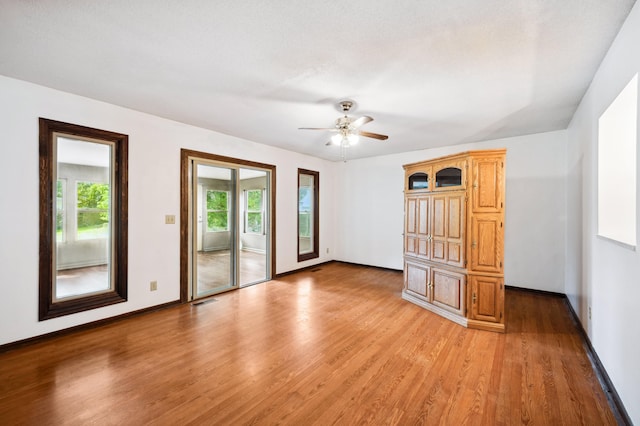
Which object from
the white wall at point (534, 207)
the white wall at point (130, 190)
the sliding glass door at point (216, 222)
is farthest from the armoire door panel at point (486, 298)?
the sliding glass door at point (216, 222)

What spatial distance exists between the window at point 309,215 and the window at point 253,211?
1.54 meters

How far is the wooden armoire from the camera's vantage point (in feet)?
10.5

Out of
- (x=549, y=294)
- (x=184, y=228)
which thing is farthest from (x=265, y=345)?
(x=549, y=294)

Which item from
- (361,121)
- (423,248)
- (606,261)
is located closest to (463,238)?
(423,248)

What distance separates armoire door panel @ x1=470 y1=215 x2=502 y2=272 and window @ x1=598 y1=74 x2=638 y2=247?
869 mm

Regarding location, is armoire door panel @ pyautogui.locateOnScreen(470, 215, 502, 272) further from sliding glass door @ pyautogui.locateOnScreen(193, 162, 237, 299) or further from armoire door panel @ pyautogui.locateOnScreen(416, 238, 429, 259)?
sliding glass door @ pyautogui.locateOnScreen(193, 162, 237, 299)

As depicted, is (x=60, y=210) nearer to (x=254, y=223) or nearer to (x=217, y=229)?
(x=217, y=229)

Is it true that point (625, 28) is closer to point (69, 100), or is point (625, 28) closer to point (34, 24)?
point (34, 24)

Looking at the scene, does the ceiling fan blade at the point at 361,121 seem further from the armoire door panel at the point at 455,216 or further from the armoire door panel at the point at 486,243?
the armoire door panel at the point at 486,243

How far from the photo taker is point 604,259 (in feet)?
7.63

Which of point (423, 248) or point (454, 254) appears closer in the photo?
point (454, 254)

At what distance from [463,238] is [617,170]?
1470 millimetres

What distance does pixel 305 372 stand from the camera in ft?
7.64

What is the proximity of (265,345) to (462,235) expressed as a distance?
8.76 ft
